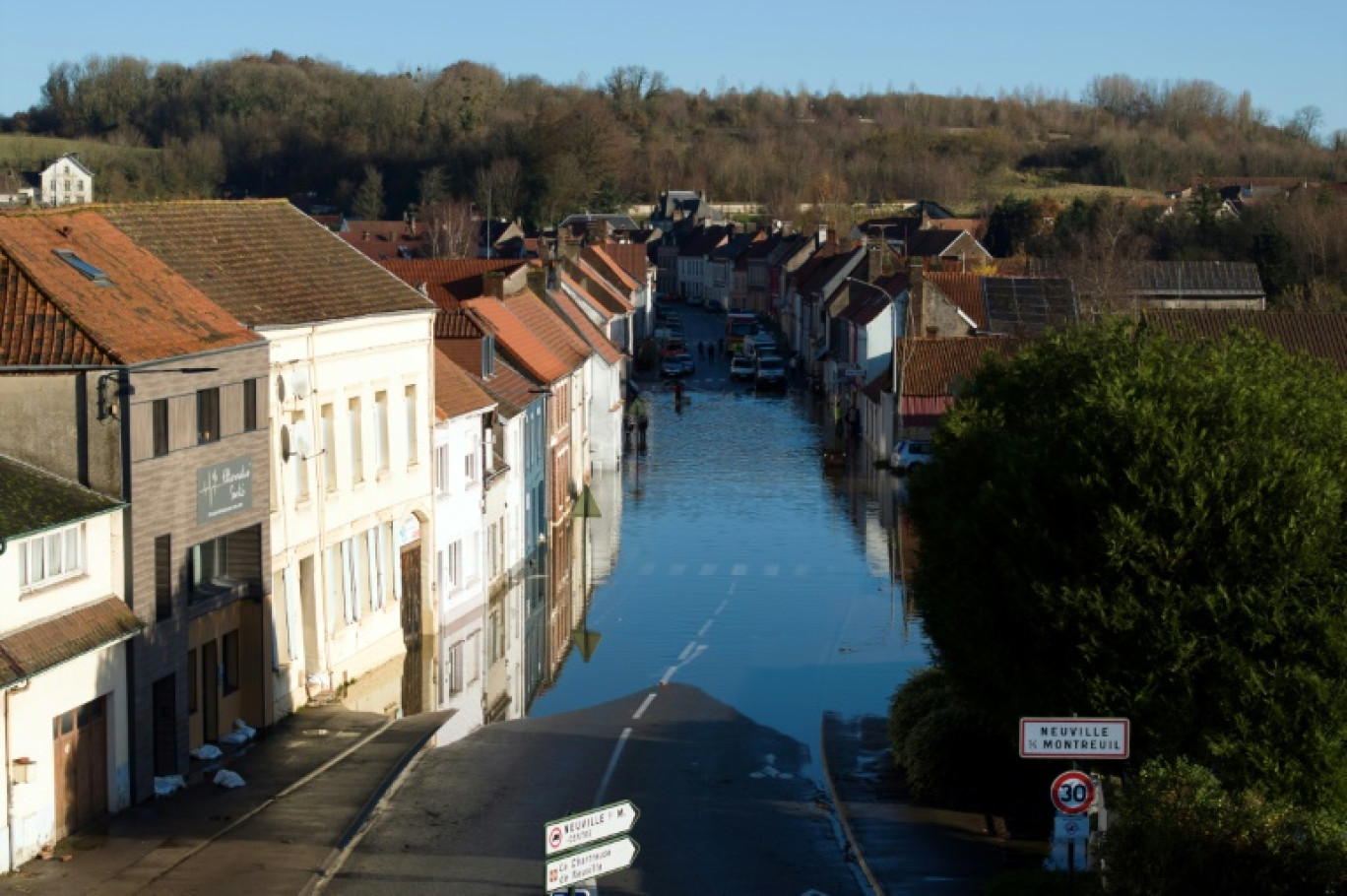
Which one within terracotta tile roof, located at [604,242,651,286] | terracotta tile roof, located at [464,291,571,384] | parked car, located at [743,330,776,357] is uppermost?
terracotta tile roof, located at [604,242,651,286]

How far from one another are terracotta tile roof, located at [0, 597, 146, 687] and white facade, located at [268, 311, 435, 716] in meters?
5.49

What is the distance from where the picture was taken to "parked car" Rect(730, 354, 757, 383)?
294 feet

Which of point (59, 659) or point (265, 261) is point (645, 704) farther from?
point (59, 659)

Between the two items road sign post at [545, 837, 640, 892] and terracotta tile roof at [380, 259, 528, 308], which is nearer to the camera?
road sign post at [545, 837, 640, 892]

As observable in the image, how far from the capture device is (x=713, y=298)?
14425 cm

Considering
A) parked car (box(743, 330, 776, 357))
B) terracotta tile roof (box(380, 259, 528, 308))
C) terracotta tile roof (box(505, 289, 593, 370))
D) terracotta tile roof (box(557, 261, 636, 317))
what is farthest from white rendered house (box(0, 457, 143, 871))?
parked car (box(743, 330, 776, 357))

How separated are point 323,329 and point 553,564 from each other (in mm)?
15508

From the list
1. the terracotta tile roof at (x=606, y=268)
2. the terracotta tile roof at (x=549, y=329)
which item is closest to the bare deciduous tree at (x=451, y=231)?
the terracotta tile roof at (x=606, y=268)

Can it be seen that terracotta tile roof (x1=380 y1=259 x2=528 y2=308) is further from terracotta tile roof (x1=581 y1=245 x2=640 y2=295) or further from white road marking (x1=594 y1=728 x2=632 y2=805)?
terracotta tile roof (x1=581 y1=245 x2=640 y2=295)

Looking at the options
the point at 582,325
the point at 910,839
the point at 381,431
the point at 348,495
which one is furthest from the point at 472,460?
the point at 582,325

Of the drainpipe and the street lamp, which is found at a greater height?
the street lamp

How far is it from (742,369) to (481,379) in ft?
169

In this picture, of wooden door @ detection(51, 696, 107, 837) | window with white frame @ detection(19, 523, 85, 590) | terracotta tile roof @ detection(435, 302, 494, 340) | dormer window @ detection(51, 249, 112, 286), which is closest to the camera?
window with white frame @ detection(19, 523, 85, 590)

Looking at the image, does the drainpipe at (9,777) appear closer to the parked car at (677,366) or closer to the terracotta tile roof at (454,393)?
the terracotta tile roof at (454,393)
